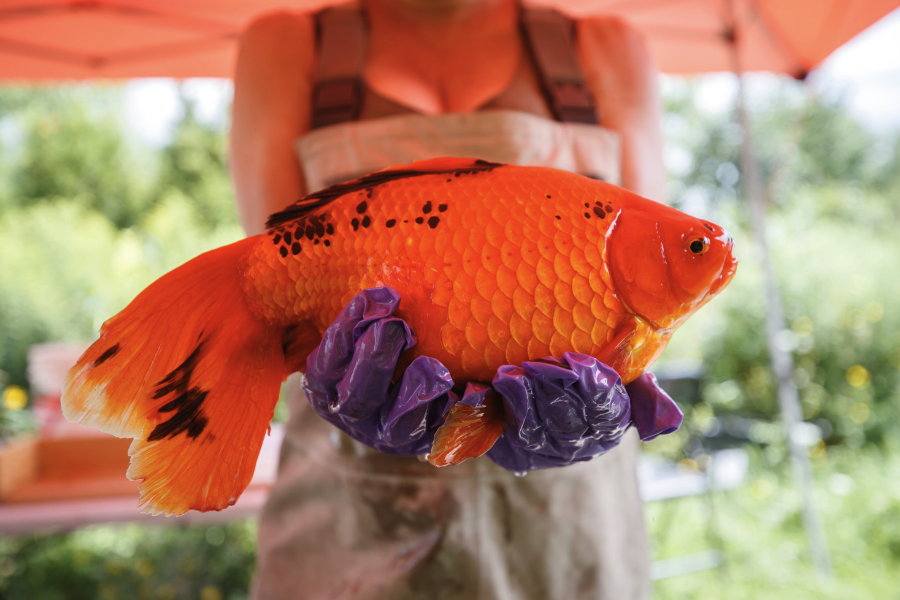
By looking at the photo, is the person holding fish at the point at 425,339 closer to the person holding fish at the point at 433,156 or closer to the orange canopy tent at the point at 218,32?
the person holding fish at the point at 433,156

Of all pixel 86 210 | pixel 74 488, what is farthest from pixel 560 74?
pixel 86 210

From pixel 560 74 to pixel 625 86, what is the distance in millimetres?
145

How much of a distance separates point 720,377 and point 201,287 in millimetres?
4614

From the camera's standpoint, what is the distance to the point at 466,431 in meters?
0.47

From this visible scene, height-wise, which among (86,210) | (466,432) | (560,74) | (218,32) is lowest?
(86,210)

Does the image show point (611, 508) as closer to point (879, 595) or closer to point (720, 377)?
point (879, 595)

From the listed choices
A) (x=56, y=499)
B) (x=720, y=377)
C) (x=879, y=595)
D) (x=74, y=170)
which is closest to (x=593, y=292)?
(x=56, y=499)

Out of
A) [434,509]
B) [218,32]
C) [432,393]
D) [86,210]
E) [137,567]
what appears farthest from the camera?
[86,210]

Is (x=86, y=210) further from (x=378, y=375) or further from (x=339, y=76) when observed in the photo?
(x=378, y=375)

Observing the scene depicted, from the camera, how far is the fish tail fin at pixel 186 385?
0.46 metres

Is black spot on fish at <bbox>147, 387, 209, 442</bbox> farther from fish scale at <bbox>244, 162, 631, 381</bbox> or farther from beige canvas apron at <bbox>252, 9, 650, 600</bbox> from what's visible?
beige canvas apron at <bbox>252, 9, 650, 600</bbox>

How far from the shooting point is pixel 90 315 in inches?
192

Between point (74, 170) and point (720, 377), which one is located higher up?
point (74, 170)

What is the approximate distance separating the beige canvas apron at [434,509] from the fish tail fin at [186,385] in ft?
0.97
